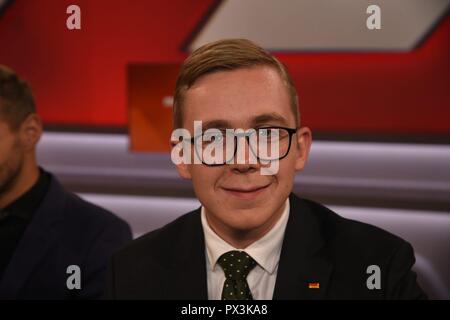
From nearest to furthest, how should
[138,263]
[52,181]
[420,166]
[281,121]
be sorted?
[281,121]
[138,263]
[420,166]
[52,181]

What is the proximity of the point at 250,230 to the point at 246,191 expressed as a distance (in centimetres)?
11

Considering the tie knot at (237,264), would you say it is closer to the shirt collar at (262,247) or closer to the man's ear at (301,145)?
the shirt collar at (262,247)

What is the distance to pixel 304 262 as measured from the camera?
1464mm

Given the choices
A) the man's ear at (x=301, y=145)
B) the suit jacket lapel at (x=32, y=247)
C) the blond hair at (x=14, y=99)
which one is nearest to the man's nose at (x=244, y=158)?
the man's ear at (x=301, y=145)

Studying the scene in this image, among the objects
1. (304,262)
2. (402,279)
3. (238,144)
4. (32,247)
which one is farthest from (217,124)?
(32,247)

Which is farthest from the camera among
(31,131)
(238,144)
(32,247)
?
(31,131)

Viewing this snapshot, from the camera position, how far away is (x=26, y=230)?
68.1 inches

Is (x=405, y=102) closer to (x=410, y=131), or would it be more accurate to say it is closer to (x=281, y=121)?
(x=410, y=131)

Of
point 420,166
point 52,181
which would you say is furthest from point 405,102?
point 52,181

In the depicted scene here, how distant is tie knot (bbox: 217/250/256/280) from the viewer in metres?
1.46

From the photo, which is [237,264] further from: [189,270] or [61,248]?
[61,248]

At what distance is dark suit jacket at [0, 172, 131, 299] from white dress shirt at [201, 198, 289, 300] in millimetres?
376

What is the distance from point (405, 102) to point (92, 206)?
3.17ft
